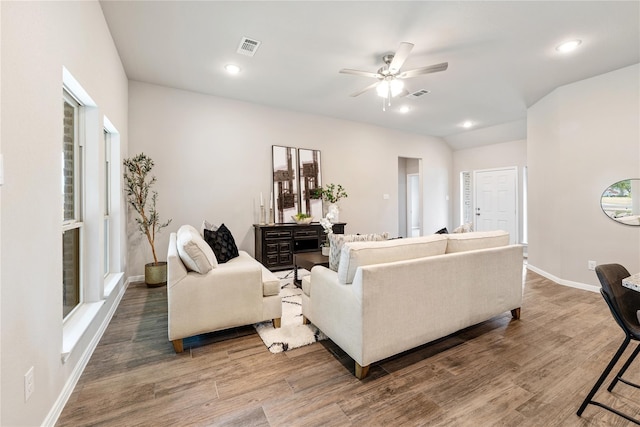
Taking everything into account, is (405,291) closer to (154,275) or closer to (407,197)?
(154,275)

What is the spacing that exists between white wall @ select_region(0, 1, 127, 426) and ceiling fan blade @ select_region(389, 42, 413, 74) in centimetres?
243

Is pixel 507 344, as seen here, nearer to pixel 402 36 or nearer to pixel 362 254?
pixel 362 254

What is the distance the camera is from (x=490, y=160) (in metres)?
6.87

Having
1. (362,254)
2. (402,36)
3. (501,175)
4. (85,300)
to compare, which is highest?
(402,36)

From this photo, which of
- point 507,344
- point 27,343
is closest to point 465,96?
point 507,344

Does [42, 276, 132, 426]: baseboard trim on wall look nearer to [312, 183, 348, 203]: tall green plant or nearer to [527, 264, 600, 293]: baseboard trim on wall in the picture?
[312, 183, 348, 203]: tall green plant

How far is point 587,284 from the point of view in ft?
12.4

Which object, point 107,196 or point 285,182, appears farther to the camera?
point 285,182

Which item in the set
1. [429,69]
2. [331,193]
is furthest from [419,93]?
[331,193]

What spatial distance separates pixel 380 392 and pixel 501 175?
21.9 feet

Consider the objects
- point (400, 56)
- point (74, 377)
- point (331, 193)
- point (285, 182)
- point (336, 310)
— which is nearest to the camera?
point (74, 377)

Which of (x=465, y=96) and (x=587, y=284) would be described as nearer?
(x=587, y=284)

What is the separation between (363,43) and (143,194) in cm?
340

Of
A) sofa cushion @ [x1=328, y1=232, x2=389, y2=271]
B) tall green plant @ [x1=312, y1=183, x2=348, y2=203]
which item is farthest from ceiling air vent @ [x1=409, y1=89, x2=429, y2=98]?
sofa cushion @ [x1=328, y1=232, x2=389, y2=271]
